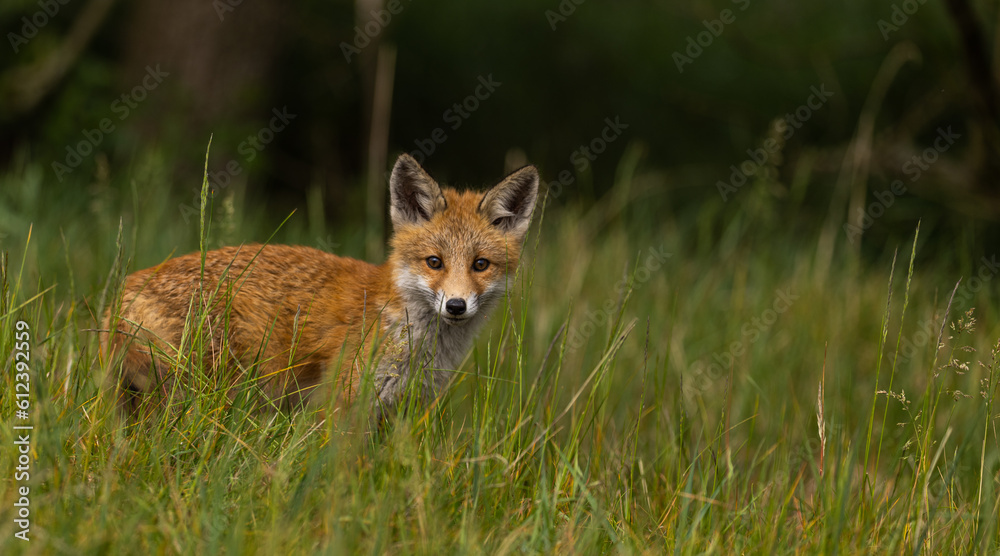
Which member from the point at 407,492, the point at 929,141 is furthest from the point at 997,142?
the point at 407,492

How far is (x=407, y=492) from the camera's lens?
3.04m

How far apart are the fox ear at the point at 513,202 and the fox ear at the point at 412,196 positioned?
0.86 feet

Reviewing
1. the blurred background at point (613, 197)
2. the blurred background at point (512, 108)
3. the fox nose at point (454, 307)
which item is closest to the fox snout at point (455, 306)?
the fox nose at point (454, 307)

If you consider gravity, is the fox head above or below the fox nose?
above

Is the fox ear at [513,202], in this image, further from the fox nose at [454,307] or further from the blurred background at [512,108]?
the blurred background at [512,108]

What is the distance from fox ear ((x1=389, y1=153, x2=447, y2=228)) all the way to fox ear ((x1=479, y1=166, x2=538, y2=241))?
0.26 metres

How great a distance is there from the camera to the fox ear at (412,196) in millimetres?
4746

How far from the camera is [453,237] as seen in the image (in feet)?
15.7

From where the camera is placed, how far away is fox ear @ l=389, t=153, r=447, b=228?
4.75 meters

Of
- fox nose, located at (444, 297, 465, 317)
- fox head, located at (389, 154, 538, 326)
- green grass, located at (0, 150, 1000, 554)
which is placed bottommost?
green grass, located at (0, 150, 1000, 554)

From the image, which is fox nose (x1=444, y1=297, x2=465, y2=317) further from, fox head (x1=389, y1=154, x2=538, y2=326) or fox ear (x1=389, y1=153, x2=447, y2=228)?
fox ear (x1=389, y1=153, x2=447, y2=228)

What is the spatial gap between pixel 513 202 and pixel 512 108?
7.00 meters

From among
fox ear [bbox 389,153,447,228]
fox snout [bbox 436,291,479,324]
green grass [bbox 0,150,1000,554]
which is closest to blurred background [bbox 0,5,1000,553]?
green grass [bbox 0,150,1000,554]

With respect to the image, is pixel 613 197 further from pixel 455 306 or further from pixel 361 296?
pixel 455 306
